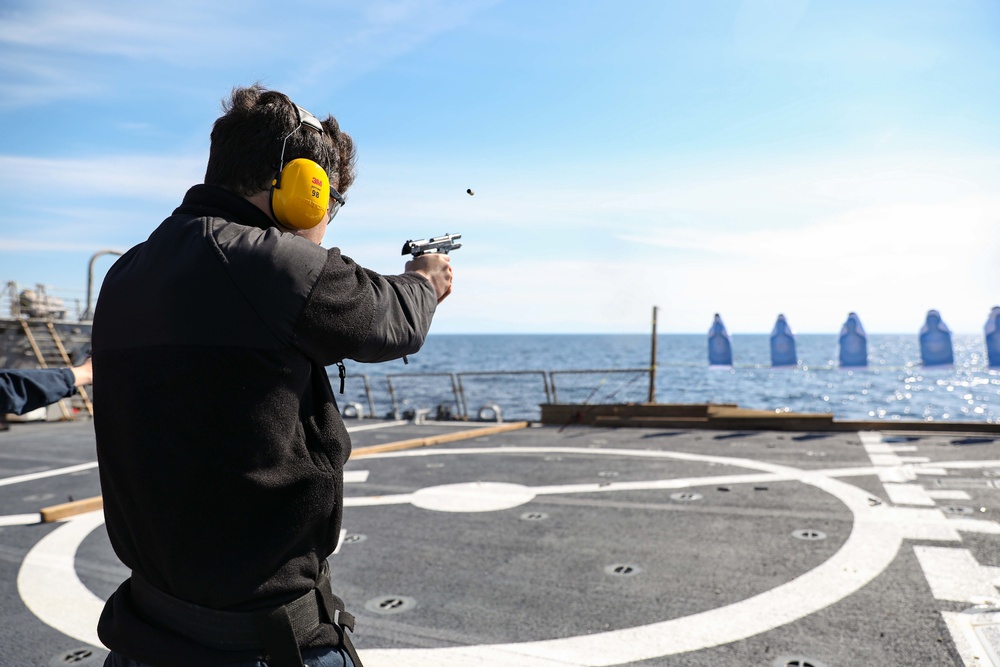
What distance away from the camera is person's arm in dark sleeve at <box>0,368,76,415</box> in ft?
12.0

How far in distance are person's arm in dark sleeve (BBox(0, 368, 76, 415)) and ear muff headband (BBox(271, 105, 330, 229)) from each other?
109 inches

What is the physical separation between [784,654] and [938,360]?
54.0ft

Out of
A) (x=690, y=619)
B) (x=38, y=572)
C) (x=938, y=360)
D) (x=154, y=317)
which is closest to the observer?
(x=154, y=317)

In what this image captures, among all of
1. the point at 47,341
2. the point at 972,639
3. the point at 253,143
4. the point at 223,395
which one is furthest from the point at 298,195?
the point at 47,341

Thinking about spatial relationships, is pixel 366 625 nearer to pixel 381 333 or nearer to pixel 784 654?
pixel 784 654

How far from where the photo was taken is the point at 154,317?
1546 millimetres

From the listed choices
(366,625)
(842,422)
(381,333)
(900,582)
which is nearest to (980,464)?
(842,422)

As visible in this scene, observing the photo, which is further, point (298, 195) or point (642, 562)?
point (642, 562)

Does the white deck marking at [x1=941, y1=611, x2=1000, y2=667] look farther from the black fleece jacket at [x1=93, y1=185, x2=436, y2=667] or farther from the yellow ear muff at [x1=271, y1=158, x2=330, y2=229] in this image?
the yellow ear muff at [x1=271, y1=158, x2=330, y2=229]

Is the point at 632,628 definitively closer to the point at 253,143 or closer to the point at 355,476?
the point at 253,143

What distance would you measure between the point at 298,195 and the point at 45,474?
33.0 ft

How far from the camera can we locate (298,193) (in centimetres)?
172

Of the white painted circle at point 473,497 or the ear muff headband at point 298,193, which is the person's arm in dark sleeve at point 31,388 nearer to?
the ear muff headband at point 298,193

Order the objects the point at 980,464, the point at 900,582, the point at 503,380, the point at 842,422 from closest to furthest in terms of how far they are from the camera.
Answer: the point at 900,582, the point at 980,464, the point at 842,422, the point at 503,380
